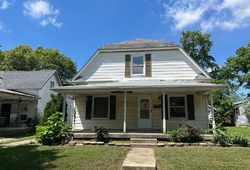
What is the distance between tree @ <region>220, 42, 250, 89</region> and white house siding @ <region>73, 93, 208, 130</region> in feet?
65.0

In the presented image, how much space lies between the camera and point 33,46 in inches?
1785

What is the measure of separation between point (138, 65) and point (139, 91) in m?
2.73

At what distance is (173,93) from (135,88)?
2862 mm

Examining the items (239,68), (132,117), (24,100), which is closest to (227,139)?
(132,117)

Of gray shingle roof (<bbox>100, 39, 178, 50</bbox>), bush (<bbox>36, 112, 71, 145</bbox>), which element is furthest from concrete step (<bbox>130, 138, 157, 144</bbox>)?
gray shingle roof (<bbox>100, 39, 178, 50</bbox>)

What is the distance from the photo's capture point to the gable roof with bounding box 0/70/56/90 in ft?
67.7

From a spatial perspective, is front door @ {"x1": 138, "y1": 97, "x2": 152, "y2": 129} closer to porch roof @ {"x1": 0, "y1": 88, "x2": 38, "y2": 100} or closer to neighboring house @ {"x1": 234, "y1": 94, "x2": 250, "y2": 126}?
porch roof @ {"x1": 0, "y1": 88, "x2": 38, "y2": 100}

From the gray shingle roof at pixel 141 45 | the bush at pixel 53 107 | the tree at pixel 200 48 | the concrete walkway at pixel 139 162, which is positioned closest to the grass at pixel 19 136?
the bush at pixel 53 107

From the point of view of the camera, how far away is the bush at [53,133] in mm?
9711

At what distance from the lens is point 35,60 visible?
41656mm

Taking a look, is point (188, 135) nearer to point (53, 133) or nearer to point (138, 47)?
point (53, 133)

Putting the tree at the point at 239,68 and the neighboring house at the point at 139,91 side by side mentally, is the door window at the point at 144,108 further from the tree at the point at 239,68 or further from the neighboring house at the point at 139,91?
the tree at the point at 239,68

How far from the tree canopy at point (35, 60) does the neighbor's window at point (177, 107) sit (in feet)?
116

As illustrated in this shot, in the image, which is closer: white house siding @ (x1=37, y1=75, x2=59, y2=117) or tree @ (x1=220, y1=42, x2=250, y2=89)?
white house siding @ (x1=37, y1=75, x2=59, y2=117)
